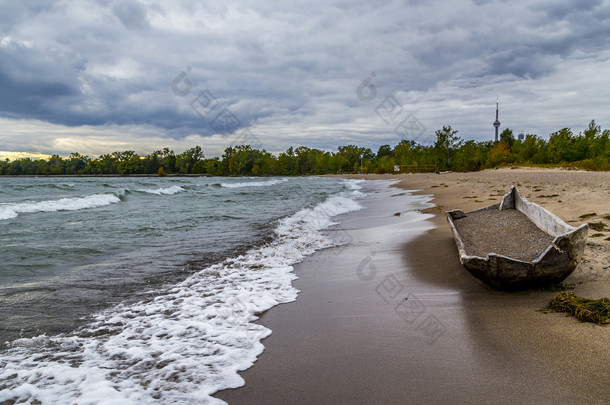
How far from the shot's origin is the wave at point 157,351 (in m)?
2.51

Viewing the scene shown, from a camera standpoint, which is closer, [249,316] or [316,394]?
[316,394]

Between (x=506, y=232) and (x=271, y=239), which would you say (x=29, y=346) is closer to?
(x=271, y=239)

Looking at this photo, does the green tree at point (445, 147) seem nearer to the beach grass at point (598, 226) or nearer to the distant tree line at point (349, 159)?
the distant tree line at point (349, 159)

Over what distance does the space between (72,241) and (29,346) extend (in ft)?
19.4

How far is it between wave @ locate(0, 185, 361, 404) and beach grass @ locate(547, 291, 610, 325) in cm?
280

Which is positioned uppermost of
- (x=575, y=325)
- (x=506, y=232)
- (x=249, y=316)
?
(x=506, y=232)

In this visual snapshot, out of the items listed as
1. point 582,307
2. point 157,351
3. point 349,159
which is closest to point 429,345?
point 582,307

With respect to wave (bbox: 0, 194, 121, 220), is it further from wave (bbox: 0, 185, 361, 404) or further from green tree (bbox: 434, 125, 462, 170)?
green tree (bbox: 434, 125, 462, 170)

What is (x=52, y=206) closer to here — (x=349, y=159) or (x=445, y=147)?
(x=445, y=147)

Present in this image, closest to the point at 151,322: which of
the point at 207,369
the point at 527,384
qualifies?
the point at 207,369

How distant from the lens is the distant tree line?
143 feet

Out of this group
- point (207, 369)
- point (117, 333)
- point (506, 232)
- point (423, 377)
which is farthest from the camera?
point (506, 232)

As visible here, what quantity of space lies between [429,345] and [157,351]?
95.5 inches

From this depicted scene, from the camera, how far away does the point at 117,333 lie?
3490 millimetres
